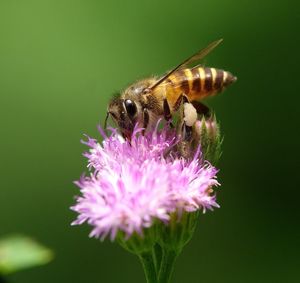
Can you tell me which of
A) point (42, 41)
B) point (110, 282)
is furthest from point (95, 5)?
point (110, 282)

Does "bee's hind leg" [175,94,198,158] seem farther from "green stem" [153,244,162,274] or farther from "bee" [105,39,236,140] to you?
"green stem" [153,244,162,274]

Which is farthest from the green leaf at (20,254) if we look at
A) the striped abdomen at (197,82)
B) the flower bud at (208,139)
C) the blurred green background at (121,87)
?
the blurred green background at (121,87)

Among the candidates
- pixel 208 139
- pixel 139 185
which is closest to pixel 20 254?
pixel 139 185

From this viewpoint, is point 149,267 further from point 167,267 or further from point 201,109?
point 201,109

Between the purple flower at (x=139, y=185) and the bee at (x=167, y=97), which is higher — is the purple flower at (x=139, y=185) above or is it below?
below

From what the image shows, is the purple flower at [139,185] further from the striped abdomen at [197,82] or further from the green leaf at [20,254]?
the striped abdomen at [197,82]

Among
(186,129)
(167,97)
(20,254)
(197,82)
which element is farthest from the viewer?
(197,82)

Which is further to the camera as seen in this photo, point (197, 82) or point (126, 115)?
point (197, 82)
